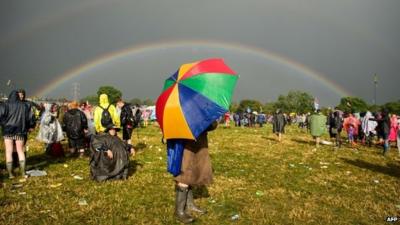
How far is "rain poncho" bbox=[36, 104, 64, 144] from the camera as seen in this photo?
13.8 metres

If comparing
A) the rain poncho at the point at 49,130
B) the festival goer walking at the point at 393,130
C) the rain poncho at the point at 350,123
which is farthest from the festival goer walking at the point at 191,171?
the festival goer walking at the point at 393,130

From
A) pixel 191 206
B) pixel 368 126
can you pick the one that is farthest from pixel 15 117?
pixel 368 126

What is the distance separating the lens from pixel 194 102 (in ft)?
20.0

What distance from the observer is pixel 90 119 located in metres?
15.4

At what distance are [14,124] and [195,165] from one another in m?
5.92

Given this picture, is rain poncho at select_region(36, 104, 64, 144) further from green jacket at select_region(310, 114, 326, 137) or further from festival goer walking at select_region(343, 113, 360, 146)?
festival goer walking at select_region(343, 113, 360, 146)

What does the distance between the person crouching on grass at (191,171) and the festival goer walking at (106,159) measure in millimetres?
3625

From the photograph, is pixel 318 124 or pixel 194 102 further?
pixel 318 124

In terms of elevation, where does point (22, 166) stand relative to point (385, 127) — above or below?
below

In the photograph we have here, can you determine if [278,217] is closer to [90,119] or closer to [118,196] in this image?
[118,196]

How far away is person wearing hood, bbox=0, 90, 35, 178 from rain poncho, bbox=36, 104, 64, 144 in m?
3.52

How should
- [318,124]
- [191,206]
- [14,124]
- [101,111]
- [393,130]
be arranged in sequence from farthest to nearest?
[393,130] → [318,124] → [101,111] → [14,124] → [191,206]

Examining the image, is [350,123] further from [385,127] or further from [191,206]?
[191,206]

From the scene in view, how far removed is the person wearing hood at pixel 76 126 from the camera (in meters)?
13.9
